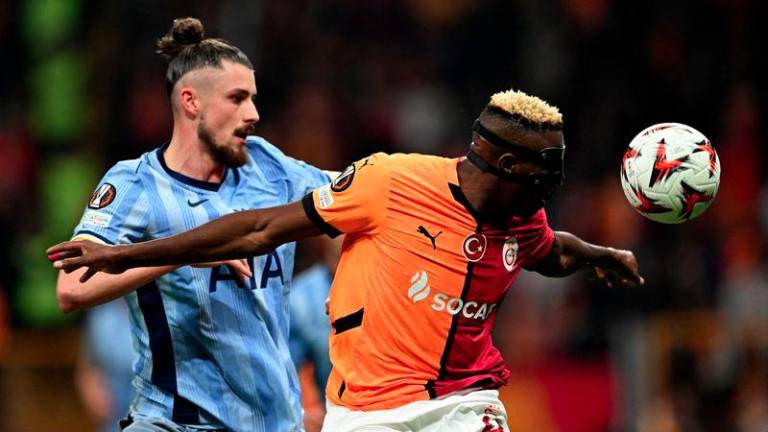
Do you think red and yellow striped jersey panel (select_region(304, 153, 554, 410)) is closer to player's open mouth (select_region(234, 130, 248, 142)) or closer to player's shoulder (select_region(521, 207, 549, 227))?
player's shoulder (select_region(521, 207, 549, 227))

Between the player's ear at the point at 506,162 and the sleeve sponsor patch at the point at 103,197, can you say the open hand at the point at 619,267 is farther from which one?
the sleeve sponsor patch at the point at 103,197

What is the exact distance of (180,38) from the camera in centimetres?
570

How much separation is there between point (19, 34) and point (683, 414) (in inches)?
332

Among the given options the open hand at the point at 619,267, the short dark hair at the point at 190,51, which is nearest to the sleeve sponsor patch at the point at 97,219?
the short dark hair at the point at 190,51

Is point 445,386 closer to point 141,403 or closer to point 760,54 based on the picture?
point 141,403

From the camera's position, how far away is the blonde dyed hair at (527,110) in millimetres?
4750

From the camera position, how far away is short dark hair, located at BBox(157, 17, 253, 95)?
564cm

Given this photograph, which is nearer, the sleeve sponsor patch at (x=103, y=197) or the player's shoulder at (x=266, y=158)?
the sleeve sponsor patch at (x=103, y=197)

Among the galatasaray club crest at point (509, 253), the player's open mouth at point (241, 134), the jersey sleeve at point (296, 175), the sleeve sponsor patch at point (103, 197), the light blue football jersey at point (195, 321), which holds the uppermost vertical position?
the player's open mouth at point (241, 134)

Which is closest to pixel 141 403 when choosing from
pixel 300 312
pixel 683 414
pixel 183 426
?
pixel 183 426

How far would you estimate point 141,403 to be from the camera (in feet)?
18.0

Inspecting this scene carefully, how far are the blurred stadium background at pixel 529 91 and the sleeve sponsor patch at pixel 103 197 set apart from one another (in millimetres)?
5118

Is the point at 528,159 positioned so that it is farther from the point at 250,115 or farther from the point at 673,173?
the point at 250,115

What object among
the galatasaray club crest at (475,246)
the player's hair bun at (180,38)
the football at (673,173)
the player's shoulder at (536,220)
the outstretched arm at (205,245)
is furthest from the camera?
the player's hair bun at (180,38)
